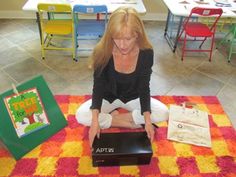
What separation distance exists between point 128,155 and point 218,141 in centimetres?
83

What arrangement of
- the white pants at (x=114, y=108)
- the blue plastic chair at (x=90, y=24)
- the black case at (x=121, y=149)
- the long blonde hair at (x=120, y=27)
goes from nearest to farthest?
the long blonde hair at (x=120, y=27), the black case at (x=121, y=149), the white pants at (x=114, y=108), the blue plastic chair at (x=90, y=24)

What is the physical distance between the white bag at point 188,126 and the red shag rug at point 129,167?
2.0 inches

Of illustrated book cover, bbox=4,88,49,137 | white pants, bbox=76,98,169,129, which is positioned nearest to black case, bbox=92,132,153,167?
white pants, bbox=76,98,169,129

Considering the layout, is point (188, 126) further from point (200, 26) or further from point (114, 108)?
point (200, 26)

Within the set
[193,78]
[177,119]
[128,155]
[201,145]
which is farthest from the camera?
[193,78]

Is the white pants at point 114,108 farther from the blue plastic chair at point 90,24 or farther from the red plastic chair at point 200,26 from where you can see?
the red plastic chair at point 200,26

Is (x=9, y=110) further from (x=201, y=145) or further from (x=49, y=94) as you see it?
(x=201, y=145)

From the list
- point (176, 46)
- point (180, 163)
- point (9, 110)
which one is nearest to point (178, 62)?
point (176, 46)

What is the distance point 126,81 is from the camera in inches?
69.6

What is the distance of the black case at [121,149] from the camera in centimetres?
167

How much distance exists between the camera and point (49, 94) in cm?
189

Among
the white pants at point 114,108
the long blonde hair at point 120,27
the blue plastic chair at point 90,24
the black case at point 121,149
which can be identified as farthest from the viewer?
the blue plastic chair at point 90,24

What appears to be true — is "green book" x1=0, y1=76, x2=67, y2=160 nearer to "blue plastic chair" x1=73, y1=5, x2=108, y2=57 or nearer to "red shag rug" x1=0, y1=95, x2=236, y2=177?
"red shag rug" x1=0, y1=95, x2=236, y2=177

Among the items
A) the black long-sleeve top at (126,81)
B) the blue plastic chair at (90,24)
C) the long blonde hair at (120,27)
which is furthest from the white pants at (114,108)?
the blue plastic chair at (90,24)
